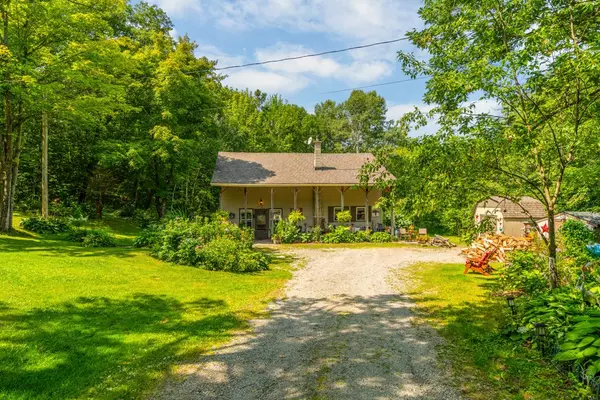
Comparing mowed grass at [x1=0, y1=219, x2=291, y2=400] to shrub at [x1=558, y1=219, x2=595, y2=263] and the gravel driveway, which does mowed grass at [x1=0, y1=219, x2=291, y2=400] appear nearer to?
the gravel driveway

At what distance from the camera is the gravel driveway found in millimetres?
3990

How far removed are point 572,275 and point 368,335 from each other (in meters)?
4.47

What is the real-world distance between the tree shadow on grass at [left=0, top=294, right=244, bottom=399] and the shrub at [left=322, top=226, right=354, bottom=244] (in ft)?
42.5

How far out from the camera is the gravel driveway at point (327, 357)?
3.99m

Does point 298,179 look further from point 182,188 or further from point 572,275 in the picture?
point 572,275

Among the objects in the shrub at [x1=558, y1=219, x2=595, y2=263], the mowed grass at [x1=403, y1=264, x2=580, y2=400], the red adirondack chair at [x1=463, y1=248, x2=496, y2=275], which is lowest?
the mowed grass at [x1=403, y1=264, x2=580, y2=400]

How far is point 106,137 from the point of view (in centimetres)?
2269

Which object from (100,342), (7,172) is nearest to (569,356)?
(100,342)

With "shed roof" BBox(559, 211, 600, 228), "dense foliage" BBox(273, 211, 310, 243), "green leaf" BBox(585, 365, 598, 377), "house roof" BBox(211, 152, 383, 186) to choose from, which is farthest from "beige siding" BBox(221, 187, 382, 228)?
"green leaf" BBox(585, 365, 598, 377)

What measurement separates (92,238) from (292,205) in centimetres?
1308

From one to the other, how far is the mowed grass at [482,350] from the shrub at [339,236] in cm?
1070

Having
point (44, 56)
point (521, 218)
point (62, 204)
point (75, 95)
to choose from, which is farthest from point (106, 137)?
point (521, 218)

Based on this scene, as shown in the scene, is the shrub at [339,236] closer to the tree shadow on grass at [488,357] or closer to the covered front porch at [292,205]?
the covered front porch at [292,205]

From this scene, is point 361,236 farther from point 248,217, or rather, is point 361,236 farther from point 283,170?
point 248,217
